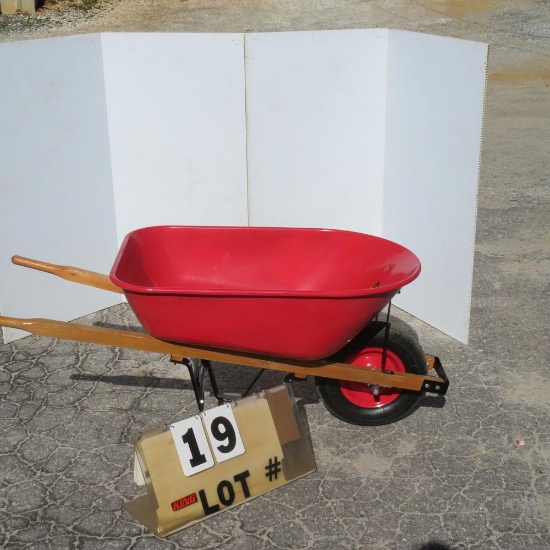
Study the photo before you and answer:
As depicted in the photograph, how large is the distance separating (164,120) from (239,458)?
270 cm

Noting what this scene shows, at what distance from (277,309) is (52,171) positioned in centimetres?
239

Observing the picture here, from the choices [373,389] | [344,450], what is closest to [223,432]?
[344,450]

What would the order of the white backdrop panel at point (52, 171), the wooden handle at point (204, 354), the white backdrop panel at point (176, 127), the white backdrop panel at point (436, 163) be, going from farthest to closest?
the white backdrop panel at point (176, 127) → the white backdrop panel at point (52, 171) → the white backdrop panel at point (436, 163) → the wooden handle at point (204, 354)

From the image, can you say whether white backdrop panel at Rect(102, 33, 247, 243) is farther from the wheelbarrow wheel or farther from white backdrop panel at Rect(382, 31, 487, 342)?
the wheelbarrow wheel

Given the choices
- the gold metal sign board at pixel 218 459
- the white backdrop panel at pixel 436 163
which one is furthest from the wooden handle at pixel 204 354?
the white backdrop panel at pixel 436 163

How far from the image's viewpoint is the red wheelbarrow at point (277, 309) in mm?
3830

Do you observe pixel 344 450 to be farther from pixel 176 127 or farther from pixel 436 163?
pixel 176 127

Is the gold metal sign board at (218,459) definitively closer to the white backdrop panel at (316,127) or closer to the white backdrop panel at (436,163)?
the white backdrop panel at (436,163)

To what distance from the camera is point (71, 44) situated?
213 inches

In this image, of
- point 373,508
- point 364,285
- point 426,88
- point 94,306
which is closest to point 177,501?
point 373,508

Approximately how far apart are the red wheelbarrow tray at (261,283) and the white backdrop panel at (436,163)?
3.78 feet

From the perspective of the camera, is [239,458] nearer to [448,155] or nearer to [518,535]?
[518,535]

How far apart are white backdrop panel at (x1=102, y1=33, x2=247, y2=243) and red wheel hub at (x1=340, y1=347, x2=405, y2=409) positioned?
193 cm

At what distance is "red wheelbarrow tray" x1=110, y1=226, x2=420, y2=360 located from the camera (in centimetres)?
381
